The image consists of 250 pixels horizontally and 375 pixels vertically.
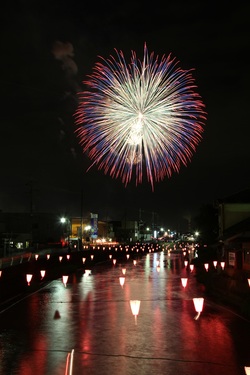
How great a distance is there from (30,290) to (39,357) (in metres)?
15.4

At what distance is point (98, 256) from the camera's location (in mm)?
56562

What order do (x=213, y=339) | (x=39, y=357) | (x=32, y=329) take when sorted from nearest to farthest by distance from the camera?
1. (x=39, y=357)
2. (x=213, y=339)
3. (x=32, y=329)

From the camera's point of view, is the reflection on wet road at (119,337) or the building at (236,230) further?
the building at (236,230)

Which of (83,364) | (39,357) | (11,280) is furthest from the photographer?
(11,280)

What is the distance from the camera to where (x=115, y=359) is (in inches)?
425

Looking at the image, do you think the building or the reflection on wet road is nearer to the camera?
the reflection on wet road

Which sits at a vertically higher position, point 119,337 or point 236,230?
point 236,230

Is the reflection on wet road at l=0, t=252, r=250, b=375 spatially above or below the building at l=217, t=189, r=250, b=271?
below

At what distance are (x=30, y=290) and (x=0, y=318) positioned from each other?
9.28m

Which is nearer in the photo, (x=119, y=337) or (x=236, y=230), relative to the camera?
(x=119, y=337)

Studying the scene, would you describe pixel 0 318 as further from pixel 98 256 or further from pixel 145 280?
pixel 98 256

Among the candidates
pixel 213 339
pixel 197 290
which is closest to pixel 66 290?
pixel 197 290

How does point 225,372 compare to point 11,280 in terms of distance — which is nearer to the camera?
point 225,372

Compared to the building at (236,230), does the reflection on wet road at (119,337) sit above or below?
below
